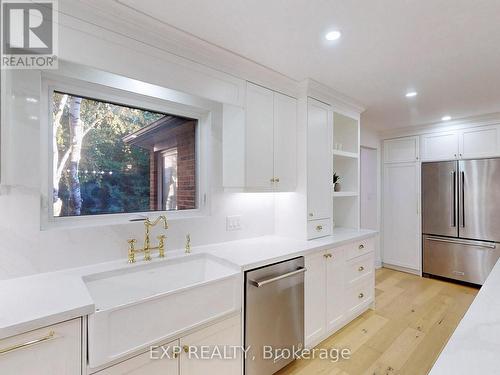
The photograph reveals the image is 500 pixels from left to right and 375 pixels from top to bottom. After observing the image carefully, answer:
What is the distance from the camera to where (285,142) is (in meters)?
2.39

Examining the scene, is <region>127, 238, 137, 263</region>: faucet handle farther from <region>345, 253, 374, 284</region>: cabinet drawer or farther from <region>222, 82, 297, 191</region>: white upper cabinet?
<region>345, 253, 374, 284</region>: cabinet drawer

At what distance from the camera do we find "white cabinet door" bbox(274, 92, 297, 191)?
232cm


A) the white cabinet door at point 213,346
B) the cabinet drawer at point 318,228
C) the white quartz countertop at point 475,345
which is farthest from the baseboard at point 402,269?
the white cabinet door at point 213,346

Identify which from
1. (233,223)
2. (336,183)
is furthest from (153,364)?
(336,183)

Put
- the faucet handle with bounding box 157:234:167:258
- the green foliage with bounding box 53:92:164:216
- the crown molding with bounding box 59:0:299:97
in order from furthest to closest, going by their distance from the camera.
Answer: the faucet handle with bounding box 157:234:167:258 → the green foliage with bounding box 53:92:164:216 → the crown molding with bounding box 59:0:299:97

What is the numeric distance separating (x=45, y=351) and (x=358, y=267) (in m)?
2.61

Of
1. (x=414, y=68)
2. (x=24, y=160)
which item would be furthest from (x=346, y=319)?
(x=24, y=160)

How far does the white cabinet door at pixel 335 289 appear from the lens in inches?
92.5

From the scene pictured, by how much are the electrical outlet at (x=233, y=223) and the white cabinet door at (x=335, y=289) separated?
2.84 ft

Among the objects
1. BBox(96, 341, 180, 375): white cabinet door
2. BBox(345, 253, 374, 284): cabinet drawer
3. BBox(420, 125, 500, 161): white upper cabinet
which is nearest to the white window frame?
BBox(96, 341, 180, 375): white cabinet door

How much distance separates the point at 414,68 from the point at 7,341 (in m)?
2.98

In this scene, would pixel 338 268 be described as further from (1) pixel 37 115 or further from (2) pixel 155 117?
(1) pixel 37 115

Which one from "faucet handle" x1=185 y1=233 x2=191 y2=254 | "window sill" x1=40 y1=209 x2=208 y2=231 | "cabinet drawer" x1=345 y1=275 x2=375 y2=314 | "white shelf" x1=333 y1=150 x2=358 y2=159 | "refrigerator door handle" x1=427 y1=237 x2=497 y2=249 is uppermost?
"white shelf" x1=333 y1=150 x2=358 y2=159

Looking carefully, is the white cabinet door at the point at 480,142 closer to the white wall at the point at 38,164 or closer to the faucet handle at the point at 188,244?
the white wall at the point at 38,164
